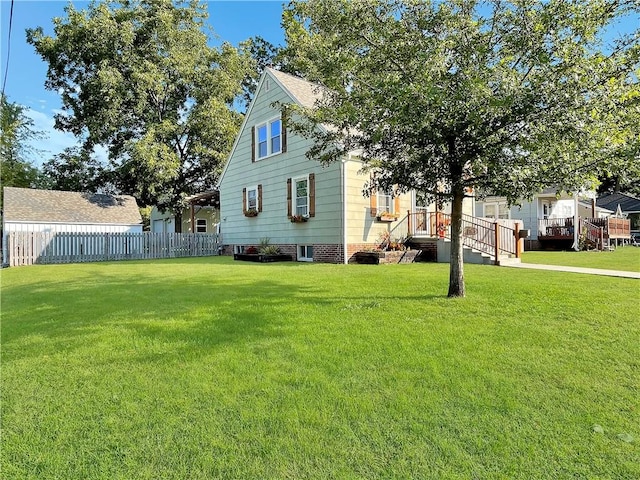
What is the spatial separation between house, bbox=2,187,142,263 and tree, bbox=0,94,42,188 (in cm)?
1046

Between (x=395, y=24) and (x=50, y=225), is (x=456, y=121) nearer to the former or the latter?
(x=395, y=24)

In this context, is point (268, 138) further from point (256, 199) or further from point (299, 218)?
point (299, 218)

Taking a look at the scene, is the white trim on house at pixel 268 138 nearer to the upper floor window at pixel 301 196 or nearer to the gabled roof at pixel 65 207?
the upper floor window at pixel 301 196

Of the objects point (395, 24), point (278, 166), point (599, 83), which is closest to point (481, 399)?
point (599, 83)

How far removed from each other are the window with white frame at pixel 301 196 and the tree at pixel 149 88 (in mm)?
11566

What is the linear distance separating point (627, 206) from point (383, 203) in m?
33.8

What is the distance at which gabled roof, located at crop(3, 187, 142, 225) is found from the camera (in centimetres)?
2047

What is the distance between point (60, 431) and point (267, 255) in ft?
38.4

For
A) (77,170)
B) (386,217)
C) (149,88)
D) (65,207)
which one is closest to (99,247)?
(65,207)

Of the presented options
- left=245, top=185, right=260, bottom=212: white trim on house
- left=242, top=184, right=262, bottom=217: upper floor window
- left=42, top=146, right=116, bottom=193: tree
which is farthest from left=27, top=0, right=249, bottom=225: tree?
left=245, top=185, right=260, bottom=212: white trim on house

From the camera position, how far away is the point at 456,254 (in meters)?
6.31

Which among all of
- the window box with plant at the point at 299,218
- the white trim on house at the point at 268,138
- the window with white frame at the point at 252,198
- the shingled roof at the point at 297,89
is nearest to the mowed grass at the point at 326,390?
the window box with plant at the point at 299,218

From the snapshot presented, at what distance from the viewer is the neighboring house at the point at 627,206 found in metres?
33.9

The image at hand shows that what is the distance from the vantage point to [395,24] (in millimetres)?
5508
